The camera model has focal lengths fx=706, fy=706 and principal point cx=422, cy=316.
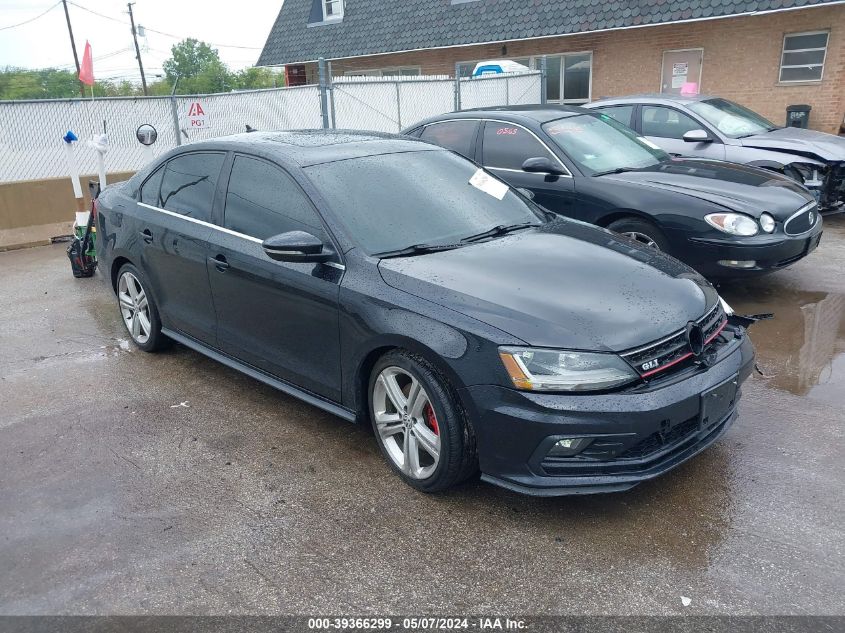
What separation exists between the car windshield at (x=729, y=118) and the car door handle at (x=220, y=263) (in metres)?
6.91

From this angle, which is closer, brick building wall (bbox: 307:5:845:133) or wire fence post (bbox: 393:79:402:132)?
wire fence post (bbox: 393:79:402:132)

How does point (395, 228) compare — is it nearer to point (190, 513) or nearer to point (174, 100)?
point (190, 513)

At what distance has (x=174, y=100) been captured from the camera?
1085 cm

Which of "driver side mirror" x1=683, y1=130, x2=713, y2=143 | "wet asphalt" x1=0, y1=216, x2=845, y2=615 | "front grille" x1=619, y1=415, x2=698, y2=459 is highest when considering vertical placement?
"driver side mirror" x1=683, y1=130, x2=713, y2=143

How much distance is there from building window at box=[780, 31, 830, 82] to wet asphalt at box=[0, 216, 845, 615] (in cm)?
1214

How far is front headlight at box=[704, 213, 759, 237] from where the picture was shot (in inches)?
220

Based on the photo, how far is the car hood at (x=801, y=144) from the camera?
8.38 metres

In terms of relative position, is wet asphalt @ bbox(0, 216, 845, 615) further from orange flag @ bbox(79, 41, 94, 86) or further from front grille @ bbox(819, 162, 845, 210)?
orange flag @ bbox(79, 41, 94, 86)

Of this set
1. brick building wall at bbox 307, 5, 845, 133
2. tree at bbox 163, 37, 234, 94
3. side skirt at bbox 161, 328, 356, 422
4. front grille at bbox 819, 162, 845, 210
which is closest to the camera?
side skirt at bbox 161, 328, 356, 422

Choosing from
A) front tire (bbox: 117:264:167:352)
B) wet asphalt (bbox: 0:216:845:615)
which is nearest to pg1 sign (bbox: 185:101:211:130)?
front tire (bbox: 117:264:167:352)

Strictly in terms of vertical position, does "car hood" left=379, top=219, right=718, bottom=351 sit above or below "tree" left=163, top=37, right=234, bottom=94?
below

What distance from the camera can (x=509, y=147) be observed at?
669cm

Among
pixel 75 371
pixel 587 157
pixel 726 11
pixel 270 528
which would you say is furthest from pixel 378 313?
pixel 726 11

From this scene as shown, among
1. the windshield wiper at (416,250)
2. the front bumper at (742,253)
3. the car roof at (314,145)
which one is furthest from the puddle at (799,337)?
the car roof at (314,145)
